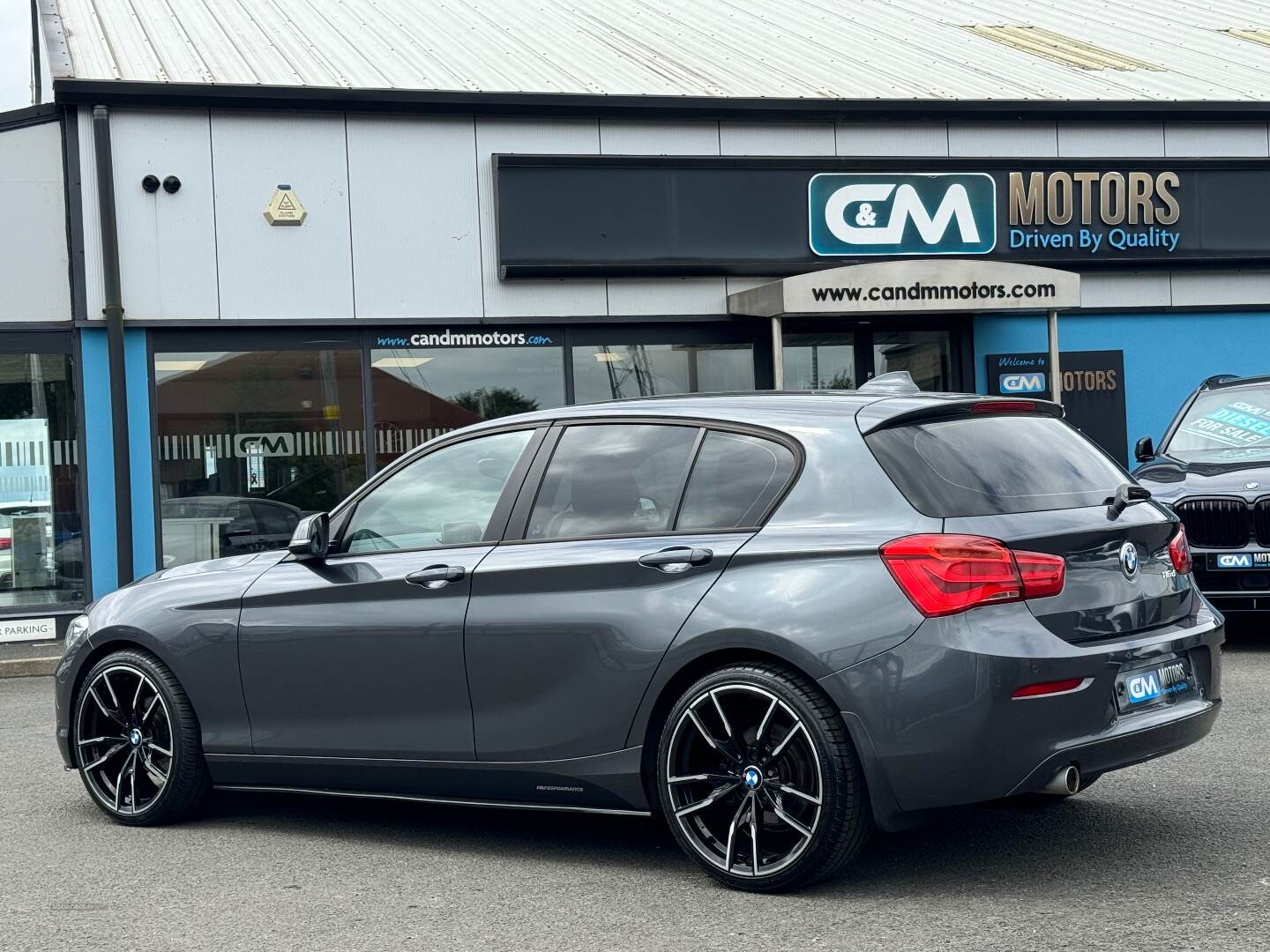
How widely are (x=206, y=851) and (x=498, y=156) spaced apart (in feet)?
33.0

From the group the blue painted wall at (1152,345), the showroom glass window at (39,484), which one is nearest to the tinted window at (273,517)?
the showroom glass window at (39,484)

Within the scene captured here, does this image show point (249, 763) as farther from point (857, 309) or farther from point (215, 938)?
point (857, 309)

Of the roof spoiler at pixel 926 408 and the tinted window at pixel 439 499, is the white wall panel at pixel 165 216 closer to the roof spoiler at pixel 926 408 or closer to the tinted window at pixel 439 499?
the tinted window at pixel 439 499

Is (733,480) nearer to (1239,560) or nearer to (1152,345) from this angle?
(1239,560)

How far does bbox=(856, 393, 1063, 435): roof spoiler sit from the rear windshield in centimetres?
3

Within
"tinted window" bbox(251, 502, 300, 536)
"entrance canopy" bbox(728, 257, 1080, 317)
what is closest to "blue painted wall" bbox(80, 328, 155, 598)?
"tinted window" bbox(251, 502, 300, 536)

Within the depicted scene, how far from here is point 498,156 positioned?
1467 centimetres

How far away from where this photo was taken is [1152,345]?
53.3ft

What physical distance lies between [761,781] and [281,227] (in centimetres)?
1069

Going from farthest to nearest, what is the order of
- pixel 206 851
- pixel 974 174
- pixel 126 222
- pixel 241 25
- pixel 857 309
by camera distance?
pixel 241 25 < pixel 974 174 < pixel 857 309 < pixel 126 222 < pixel 206 851

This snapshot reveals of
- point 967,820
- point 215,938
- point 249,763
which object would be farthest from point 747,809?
point 249,763

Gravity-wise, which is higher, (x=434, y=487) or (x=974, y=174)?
(x=974, y=174)

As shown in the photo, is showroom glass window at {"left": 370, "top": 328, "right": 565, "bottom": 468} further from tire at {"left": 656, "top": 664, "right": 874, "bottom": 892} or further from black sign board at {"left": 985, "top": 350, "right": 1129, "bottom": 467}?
tire at {"left": 656, "top": 664, "right": 874, "bottom": 892}

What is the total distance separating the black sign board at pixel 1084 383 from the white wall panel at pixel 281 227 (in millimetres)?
6804
